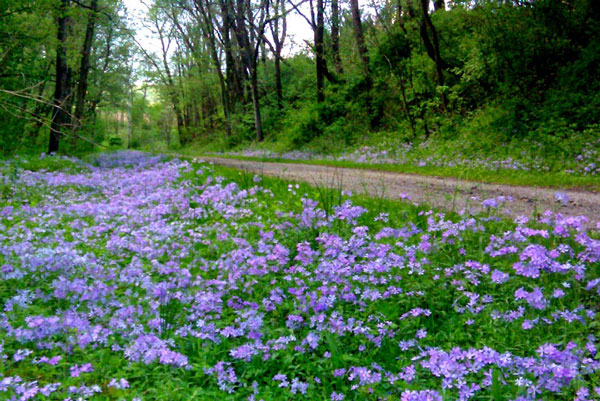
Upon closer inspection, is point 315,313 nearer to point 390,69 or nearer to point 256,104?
point 390,69

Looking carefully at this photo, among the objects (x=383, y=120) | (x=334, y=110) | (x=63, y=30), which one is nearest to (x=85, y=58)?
(x=63, y=30)

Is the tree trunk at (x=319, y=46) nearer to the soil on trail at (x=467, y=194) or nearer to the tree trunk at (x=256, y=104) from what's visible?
the tree trunk at (x=256, y=104)

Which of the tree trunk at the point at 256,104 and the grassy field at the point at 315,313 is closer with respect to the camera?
the grassy field at the point at 315,313

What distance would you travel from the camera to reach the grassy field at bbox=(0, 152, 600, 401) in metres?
2.77

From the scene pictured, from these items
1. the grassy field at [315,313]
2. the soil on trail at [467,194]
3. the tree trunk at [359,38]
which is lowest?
the grassy field at [315,313]

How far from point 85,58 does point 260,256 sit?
19.9m

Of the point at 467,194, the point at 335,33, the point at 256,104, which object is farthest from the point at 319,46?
the point at 467,194

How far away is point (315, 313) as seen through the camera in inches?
140

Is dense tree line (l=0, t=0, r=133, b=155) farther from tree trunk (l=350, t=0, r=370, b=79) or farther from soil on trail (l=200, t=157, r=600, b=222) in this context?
tree trunk (l=350, t=0, r=370, b=79)

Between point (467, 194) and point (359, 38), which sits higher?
point (359, 38)

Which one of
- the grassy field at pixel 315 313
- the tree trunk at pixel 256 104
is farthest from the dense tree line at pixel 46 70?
the tree trunk at pixel 256 104

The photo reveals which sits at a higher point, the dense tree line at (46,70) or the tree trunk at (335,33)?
the tree trunk at (335,33)

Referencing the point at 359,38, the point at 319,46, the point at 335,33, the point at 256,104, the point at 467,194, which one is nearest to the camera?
the point at 467,194

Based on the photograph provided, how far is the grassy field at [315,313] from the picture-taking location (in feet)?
9.09
